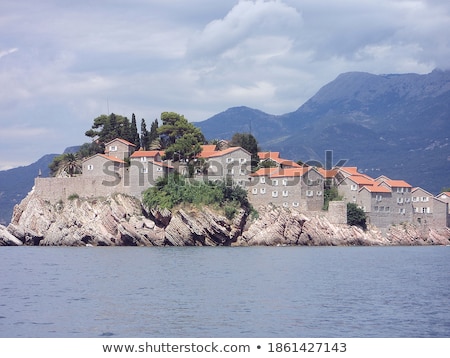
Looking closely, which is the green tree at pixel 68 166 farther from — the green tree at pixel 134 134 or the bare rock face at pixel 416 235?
the bare rock face at pixel 416 235

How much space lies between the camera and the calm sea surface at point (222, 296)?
2950 cm

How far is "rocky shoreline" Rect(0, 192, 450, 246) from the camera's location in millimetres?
77125

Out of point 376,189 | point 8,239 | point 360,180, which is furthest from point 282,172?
point 8,239

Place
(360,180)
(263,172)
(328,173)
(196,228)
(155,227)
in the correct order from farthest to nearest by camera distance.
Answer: (360,180), (328,173), (263,172), (155,227), (196,228)

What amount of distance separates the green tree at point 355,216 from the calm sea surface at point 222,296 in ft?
66.5

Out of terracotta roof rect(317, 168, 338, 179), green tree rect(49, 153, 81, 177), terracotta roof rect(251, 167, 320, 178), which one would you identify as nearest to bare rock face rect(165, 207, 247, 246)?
terracotta roof rect(251, 167, 320, 178)

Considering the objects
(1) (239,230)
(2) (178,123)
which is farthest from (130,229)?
(2) (178,123)

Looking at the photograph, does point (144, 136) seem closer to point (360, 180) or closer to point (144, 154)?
point (144, 154)

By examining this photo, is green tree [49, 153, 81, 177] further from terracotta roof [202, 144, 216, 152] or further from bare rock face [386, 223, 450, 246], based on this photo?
bare rock face [386, 223, 450, 246]

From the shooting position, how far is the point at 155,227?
7825cm

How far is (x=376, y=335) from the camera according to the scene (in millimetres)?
28359

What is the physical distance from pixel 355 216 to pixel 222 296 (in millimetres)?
48481

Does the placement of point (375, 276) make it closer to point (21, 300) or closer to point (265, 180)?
point (21, 300)

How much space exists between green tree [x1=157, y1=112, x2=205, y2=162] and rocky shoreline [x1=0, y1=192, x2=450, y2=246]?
8270 millimetres
